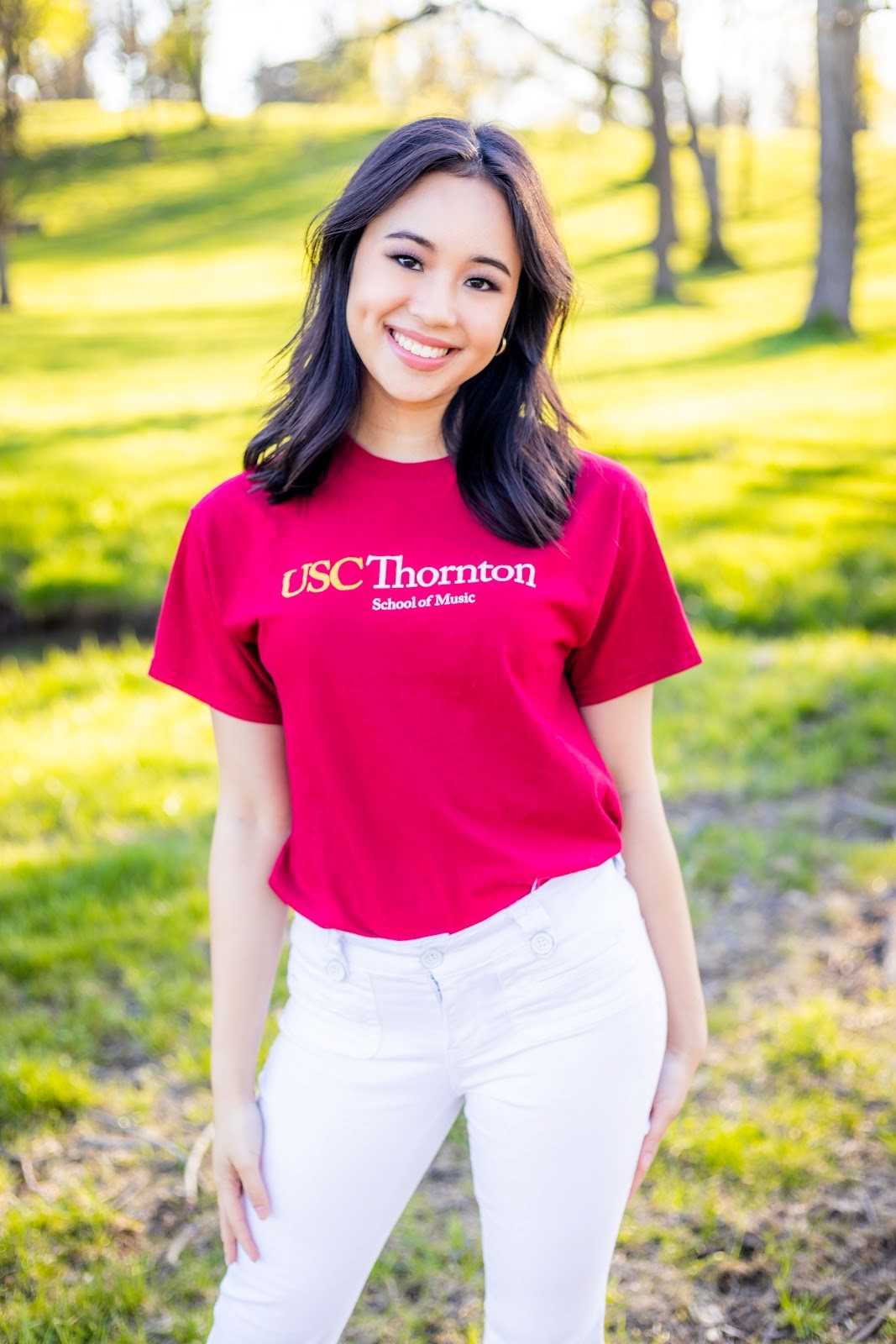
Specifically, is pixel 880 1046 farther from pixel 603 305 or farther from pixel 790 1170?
pixel 603 305

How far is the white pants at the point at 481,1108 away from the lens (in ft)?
5.40

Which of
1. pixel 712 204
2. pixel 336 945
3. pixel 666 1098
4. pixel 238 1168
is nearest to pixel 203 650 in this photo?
pixel 336 945

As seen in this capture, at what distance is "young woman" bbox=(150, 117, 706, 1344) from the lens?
1652 millimetres

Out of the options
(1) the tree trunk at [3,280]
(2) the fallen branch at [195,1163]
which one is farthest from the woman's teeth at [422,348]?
(1) the tree trunk at [3,280]

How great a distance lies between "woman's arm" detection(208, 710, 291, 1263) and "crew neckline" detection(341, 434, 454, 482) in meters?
0.42

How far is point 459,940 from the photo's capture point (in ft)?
5.39

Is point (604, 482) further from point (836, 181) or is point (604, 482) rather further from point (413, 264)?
point (836, 181)

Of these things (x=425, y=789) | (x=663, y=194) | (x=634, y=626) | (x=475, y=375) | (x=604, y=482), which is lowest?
(x=663, y=194)

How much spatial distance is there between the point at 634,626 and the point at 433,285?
0.59m

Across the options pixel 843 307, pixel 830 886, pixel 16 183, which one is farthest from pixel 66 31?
pixel 830 886

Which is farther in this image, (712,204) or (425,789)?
(712,204)

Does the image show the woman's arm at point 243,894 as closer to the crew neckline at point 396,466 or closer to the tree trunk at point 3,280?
the crew neckline at point 396,466

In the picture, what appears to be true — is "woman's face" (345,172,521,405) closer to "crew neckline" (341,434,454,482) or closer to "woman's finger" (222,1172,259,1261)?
"crew neckline" (341,434,454,482)

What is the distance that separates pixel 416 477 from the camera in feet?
5.79
